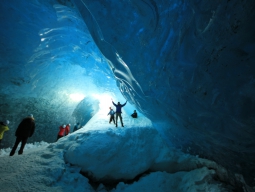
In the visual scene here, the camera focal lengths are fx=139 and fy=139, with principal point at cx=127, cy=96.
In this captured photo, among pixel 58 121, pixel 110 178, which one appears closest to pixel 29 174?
pixel 110 178

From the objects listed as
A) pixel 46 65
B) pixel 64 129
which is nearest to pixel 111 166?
pixel 64 129

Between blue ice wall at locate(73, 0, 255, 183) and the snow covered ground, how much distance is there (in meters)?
1.55

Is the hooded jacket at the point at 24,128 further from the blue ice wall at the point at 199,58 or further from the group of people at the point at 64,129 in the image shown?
the blue ice wall at the point at 199,58

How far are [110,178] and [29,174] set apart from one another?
298 centimetres

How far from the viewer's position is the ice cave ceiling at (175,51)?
8.29ft

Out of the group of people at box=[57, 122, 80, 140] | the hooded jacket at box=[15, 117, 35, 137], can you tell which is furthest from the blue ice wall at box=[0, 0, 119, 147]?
the hooded jacket at box=[15, 117, 35, 137]

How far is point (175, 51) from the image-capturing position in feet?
11.4

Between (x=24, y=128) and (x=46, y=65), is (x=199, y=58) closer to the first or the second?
(x=24, y=128)

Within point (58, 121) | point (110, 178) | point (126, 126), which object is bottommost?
point (110, 178)

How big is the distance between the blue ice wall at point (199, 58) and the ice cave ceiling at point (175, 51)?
1 centimetres

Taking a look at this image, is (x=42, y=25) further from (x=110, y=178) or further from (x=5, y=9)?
(x=110, y=178)

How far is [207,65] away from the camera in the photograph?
9.87 ft

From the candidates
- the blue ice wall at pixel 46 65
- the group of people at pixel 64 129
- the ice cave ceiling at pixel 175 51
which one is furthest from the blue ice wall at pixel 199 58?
the group of people at pixel 64 129

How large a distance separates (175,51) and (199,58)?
63cm
